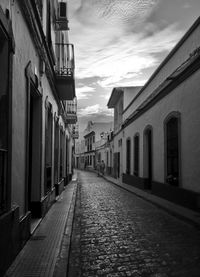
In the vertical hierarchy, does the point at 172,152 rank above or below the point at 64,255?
above

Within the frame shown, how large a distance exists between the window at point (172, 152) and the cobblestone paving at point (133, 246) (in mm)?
2004

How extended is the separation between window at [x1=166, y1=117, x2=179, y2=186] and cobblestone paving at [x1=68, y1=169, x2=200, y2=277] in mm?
2004

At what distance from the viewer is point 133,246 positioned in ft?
17.4

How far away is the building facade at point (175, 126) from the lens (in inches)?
334

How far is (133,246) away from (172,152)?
5730 millimetres

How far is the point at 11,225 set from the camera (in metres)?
4.00

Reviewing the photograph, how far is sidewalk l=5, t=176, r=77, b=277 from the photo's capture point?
3886 millimetres

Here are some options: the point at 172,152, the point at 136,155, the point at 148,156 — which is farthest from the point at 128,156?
the point at 172,152

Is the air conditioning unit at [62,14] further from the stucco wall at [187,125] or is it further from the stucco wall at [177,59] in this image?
the stucco wall at [187,125]

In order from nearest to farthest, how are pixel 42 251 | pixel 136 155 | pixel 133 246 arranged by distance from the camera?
pixel 42 251
pixel 133 246
pixel 136 155

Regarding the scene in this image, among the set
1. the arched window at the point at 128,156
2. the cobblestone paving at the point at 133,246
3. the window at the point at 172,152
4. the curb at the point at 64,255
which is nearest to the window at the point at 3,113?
the curb at the point at 64,255

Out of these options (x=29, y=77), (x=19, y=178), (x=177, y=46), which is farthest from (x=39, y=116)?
(x=177, y=46)

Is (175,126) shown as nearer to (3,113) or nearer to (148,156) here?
(148,156)

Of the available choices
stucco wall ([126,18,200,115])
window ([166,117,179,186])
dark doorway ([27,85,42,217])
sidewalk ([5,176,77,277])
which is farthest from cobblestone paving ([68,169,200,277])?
stucco wall ([126,18,200,115])
